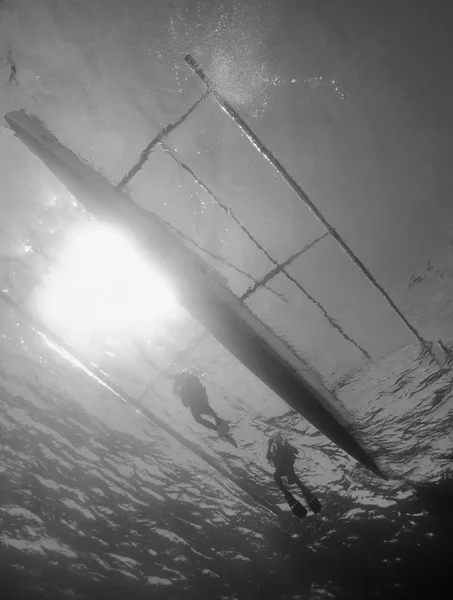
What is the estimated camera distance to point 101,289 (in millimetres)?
6820

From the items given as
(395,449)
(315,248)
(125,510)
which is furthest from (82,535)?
(315,248)

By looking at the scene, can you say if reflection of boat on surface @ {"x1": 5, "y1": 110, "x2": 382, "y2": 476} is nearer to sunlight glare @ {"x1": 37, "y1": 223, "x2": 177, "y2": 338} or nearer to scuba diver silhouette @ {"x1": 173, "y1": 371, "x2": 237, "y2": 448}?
sunlight glare @ {"x1": 37, "y1": 223, "x2": 177, "y2": 338}

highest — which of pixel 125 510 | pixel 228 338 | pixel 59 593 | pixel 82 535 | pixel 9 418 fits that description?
pixel 228 338

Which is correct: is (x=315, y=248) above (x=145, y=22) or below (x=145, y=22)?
below

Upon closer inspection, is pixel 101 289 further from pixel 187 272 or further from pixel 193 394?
pixel 193 394

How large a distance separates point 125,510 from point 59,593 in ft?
16.4

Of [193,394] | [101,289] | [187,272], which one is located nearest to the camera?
[187,272]

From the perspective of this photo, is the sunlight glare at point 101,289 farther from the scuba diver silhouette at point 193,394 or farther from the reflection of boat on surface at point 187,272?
the scuba diver silhouette at point 193,394

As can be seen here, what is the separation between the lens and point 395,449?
1030 centimetres

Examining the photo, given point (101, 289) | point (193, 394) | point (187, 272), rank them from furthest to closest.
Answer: point (193, 394) < point (101, 289) < point (187, 272)

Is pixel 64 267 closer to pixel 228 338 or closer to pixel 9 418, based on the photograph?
pixel 228 338

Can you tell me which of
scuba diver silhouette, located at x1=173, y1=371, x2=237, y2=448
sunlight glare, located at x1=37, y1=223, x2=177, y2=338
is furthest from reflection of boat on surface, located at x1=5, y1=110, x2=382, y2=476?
scuba diver silhouette, located at x1=173, y1=371, x2=237, y2=448

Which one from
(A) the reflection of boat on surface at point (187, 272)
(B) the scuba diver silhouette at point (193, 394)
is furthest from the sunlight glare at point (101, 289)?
(B) the scuba diver silhouette at point (193, 394)

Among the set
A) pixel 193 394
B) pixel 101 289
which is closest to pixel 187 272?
pixel 101 289
